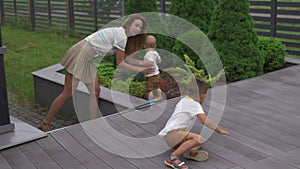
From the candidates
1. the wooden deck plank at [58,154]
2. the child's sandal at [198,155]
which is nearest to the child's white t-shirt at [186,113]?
the child's sandal at [198,155]

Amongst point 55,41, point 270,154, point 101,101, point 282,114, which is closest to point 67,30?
point 55,41

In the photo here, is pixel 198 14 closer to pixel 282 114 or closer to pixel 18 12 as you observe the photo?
→ pixel 282 114

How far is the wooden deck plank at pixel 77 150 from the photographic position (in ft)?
12.5

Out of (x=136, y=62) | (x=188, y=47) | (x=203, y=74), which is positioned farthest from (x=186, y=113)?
(x=188, y=47)

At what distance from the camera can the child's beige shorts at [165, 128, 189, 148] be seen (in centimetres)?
377

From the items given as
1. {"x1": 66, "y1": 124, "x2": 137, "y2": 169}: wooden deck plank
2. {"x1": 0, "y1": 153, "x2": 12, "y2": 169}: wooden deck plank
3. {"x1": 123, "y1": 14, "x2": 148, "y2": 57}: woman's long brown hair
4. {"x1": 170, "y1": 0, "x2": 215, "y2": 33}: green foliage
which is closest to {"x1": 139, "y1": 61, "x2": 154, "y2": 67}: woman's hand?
{"x1": 123, "y1": 14, "x2": 148, "y2": 57}: woman's long brown hair

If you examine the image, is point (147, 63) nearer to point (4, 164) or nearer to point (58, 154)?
point (58, 154)

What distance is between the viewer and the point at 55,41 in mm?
12906

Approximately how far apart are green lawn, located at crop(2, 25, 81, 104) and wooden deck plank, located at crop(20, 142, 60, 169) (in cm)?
308

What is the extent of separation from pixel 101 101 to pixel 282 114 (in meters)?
2.20

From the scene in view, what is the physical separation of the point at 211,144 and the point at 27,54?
7949 mm

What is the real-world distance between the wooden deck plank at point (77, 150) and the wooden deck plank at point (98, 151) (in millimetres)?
44

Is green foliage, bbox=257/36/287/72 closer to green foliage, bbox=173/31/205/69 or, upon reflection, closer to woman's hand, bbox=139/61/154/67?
green foliage, bbox=173/31/205/69

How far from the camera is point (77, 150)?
13.5ft
